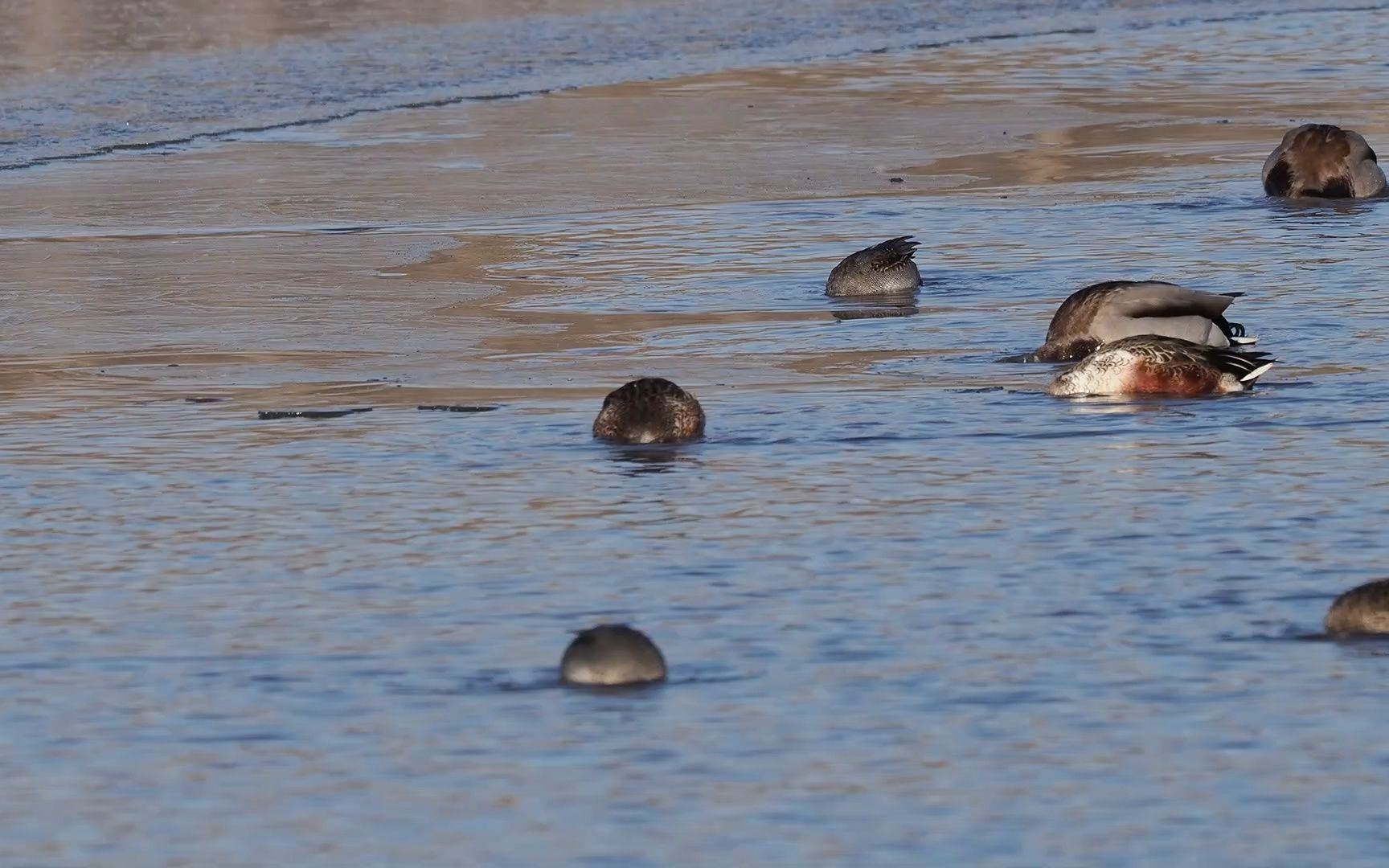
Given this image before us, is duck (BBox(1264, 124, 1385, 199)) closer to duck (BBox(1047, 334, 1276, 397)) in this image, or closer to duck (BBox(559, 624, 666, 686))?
duck (BBox(1047, 334, 1276, 397))

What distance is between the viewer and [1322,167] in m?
18.0

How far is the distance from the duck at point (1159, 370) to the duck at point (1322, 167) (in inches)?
284

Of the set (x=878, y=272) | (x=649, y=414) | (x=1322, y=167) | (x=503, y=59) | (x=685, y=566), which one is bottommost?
(x=685, y=566)

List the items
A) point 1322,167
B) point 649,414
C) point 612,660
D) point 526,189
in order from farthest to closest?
point 526,189
point 1322,167
point 649,414
point 612,660

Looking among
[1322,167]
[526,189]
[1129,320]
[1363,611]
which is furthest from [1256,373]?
[526,189]

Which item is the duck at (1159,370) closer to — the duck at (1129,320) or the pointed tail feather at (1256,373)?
the pointed tail feather at (1256,373)

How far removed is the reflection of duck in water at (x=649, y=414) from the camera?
10.3 m

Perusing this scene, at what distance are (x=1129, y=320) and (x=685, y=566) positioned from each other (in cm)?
396

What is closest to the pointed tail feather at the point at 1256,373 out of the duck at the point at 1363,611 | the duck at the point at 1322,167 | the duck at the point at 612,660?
the duck at the point at 1363,611

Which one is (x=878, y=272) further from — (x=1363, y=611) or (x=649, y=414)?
(x=1363, y=611)

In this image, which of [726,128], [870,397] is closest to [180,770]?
[870,397]

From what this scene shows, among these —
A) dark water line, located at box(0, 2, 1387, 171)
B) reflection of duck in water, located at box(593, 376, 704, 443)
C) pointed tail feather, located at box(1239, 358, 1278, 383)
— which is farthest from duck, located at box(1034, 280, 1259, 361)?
dark water line, located at box(0, 2, 1387, 171)

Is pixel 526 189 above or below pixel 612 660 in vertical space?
above

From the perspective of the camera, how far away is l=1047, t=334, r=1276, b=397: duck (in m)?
11.0
